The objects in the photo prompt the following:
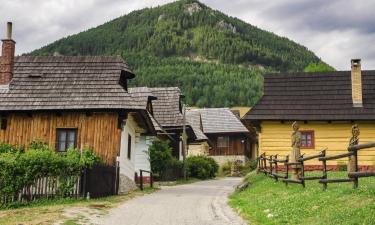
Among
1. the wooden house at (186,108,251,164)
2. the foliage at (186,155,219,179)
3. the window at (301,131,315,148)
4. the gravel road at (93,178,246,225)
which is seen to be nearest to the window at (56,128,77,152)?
the gravel road at (93,178,246,225)

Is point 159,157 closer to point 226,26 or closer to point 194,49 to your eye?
point 194,49

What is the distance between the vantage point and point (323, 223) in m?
11.1

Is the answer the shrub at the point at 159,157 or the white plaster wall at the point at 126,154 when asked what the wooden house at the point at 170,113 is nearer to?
the shrub at the point at 159,157

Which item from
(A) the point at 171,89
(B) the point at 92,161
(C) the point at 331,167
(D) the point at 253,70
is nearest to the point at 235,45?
(D) the point at 253,70

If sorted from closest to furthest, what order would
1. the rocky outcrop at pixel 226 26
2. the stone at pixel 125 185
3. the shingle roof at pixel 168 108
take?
the stone at pixel 125 185, the shingle roof at pixel 168 108, the rocky outcrop at pixel 226 26

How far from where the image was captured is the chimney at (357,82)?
98.2ft

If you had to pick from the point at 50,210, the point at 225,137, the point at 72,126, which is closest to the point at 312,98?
the point at 72,126

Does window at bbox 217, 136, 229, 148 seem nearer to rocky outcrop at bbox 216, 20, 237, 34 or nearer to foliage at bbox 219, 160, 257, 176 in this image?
foliage at bbox 219, 160, 257, 176

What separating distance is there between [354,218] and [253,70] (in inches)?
5300

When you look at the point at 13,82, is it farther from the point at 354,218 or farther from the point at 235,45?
the point at 235,45

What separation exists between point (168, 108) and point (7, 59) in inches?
609

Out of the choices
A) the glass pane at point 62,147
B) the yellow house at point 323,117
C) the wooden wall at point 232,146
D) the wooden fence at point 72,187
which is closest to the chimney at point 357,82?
the yellow house at point 323,117

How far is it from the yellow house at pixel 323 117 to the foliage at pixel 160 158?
A: 616 cm

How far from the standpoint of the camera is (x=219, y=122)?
6219 centimetres
